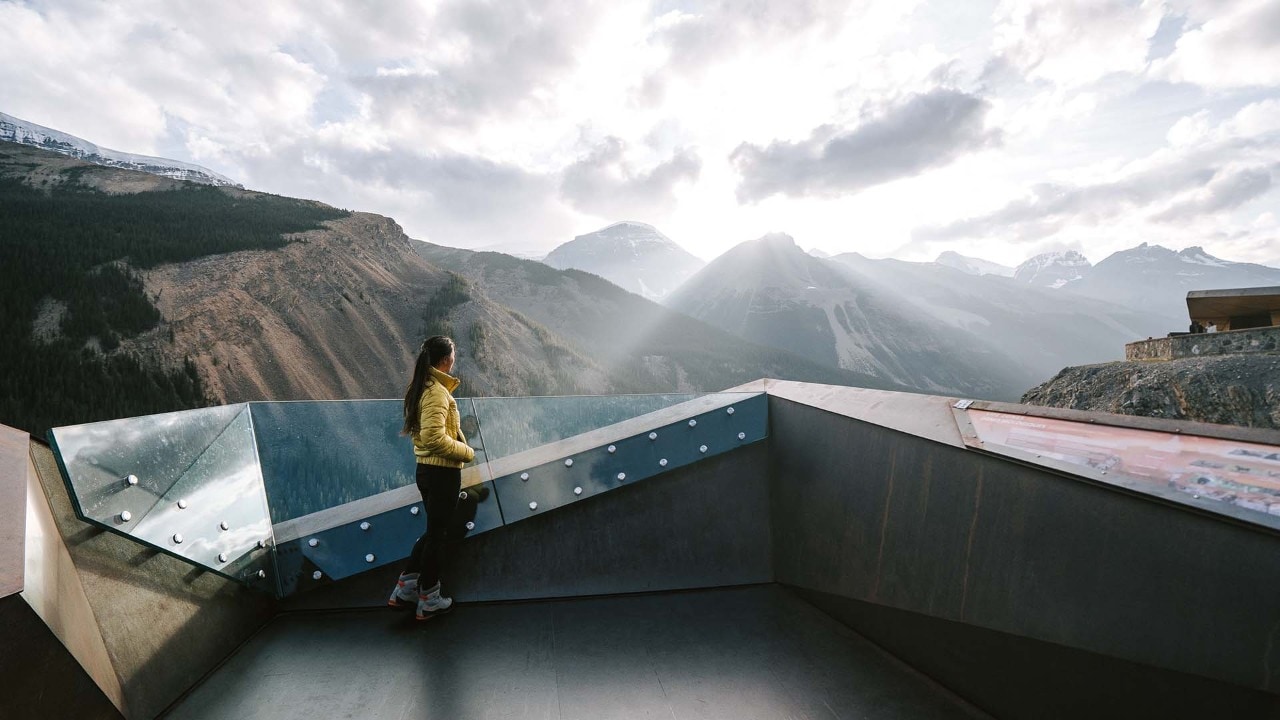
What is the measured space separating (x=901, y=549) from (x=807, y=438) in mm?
1015

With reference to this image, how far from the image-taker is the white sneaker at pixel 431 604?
11.4ft

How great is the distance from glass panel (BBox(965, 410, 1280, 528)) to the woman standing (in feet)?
9.70

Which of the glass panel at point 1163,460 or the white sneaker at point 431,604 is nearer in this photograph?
the glass panel at point 1163,460

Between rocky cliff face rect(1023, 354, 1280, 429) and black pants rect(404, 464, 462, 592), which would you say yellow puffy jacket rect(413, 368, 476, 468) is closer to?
black pants rect(404, 464, 462, 592)

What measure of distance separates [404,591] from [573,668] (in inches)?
51.0

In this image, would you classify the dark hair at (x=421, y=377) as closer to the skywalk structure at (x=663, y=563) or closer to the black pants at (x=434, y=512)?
the black pants at (x=434, y=512)

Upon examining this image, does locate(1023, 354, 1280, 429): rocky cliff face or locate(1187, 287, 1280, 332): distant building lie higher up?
locate(1187, 287, 1280, 332): distant building

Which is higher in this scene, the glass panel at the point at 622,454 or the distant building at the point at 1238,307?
the distant building at the point at 1238,307

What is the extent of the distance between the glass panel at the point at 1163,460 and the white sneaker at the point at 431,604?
3.23 metres

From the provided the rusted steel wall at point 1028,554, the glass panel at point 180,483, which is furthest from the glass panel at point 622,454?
the glass panel at point 180,483

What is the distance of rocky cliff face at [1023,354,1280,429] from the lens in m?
20.5

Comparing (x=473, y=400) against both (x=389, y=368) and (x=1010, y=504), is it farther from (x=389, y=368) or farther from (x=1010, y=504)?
(x=389, y=368)

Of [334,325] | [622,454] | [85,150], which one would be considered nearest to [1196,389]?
[622,454]

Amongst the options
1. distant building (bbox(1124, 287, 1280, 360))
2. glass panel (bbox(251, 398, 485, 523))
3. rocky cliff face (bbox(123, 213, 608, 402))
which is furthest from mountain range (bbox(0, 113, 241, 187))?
distant building (bbox(1124, 287, 1280, 360))
